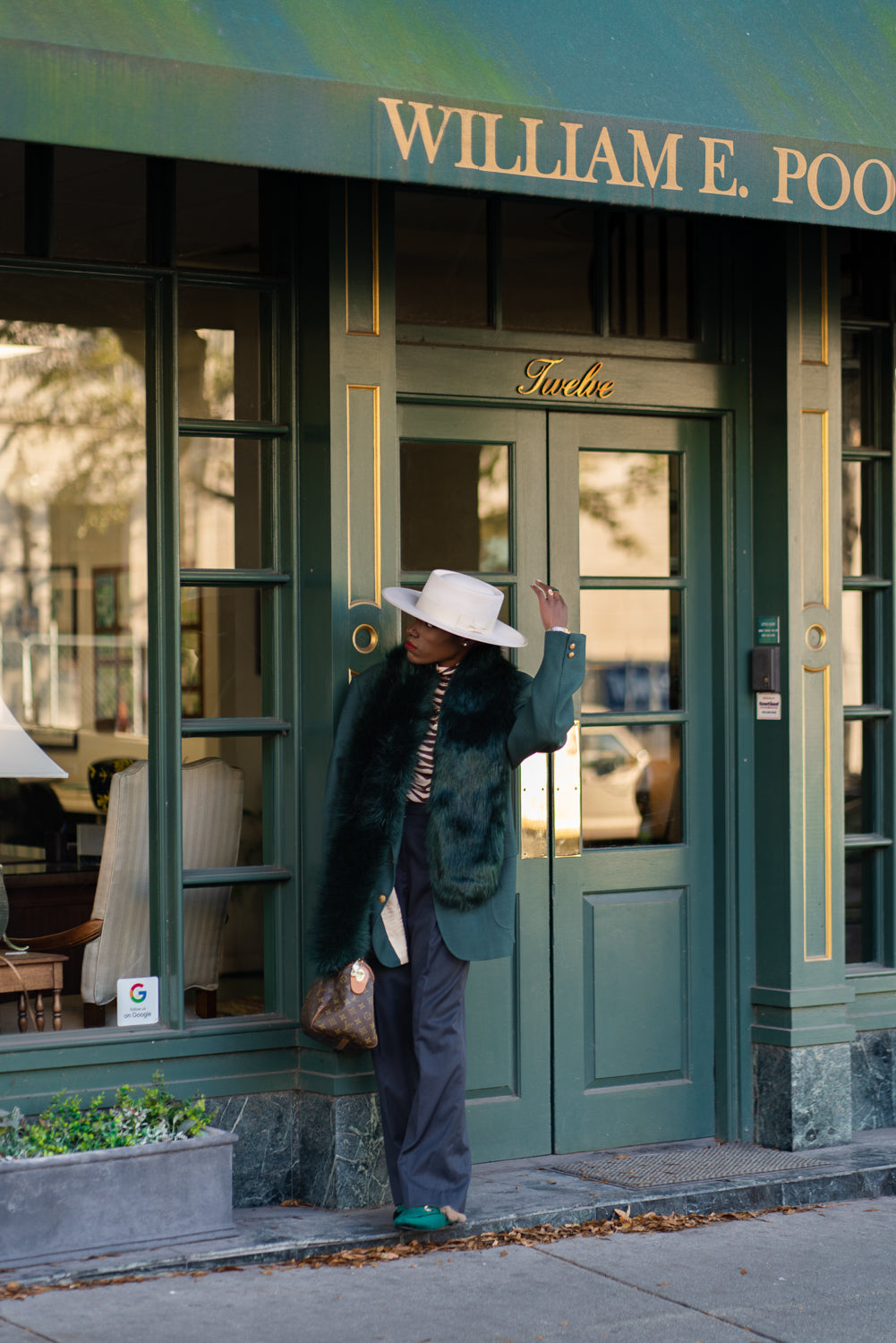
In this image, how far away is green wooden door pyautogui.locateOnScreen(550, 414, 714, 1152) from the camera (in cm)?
639

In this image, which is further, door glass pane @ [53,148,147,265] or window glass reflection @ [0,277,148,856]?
window glass reflection @ [0,277,148,856]

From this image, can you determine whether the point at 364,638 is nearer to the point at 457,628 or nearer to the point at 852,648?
the point at 457,628

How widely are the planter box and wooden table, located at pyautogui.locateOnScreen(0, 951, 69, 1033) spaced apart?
2.33 ft

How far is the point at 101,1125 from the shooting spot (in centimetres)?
522

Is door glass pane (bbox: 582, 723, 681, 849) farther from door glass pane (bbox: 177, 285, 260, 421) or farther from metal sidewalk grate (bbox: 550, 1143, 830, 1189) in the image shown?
door glass pane (bbox: 177, 285, 260, 421)

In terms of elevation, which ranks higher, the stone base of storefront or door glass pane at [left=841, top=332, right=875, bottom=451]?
door glass pane at [left=841, top=332, right=875, bottom=451]

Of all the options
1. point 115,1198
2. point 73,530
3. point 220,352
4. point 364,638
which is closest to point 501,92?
point 220,352

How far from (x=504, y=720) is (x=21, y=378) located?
330 centimetres

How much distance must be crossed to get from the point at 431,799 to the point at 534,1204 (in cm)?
140

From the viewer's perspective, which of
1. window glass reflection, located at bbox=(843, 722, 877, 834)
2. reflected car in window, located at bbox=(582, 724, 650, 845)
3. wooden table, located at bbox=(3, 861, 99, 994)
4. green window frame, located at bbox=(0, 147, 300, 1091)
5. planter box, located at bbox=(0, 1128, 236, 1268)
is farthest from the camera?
window glass reflection, located at bbox=(843, 722, 877, 834)

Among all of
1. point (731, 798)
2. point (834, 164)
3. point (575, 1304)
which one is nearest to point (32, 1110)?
point (575, 1304)

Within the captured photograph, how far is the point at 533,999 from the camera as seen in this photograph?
20.6ft

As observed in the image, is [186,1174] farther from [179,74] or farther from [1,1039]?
[179,74]

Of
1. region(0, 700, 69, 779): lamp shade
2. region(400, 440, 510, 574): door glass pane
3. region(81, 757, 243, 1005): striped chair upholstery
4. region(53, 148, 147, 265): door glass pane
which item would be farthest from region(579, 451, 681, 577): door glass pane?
region(0, 700, 69, 779): lamp shade
